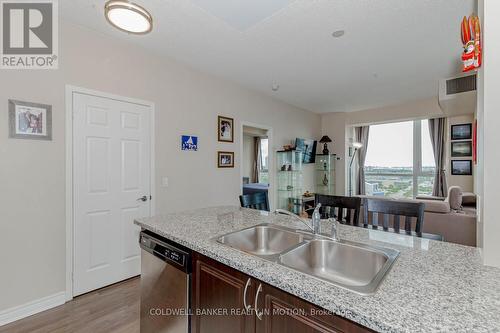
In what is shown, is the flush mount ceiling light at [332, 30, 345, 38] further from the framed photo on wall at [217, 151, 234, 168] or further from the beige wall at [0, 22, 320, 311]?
the framed photo on wall at [217, 151, 234, 168]

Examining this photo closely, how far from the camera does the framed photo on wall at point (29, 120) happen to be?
205 cm

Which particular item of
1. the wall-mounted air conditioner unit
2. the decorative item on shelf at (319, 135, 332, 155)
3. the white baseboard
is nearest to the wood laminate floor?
the white baseboard

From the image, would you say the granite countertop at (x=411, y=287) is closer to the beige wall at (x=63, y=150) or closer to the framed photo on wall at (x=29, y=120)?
the beige wall at (x=63, y=150)

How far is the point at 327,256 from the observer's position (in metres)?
1.32

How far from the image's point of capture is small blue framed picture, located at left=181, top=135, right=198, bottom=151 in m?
3.29

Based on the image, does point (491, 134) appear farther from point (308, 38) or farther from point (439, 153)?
point (439, 153)

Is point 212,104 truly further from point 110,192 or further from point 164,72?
point 110,192

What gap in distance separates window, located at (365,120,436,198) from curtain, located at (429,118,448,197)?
12 centimetres

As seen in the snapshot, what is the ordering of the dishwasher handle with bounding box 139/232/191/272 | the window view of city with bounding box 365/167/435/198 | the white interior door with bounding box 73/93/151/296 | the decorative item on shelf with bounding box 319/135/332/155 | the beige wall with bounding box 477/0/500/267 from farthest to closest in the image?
the window view of city with bounding box 365/167/435/198 < the decorative item on shelf with bounding box 319/135/332/155 < the white interior door with bounding box 73/93/151/296 < the dishwasher handle with bounding box 139/232/191/272 < the beige wall with bounding box 477/0/500/267

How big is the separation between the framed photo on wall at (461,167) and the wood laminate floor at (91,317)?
21.3 ft

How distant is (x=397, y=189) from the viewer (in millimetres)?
6551

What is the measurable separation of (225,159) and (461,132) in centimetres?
525

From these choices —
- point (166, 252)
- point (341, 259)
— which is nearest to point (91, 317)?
point (166, 252)

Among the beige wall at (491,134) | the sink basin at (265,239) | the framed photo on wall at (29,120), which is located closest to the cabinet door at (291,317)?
the sink basin at (265,239)
